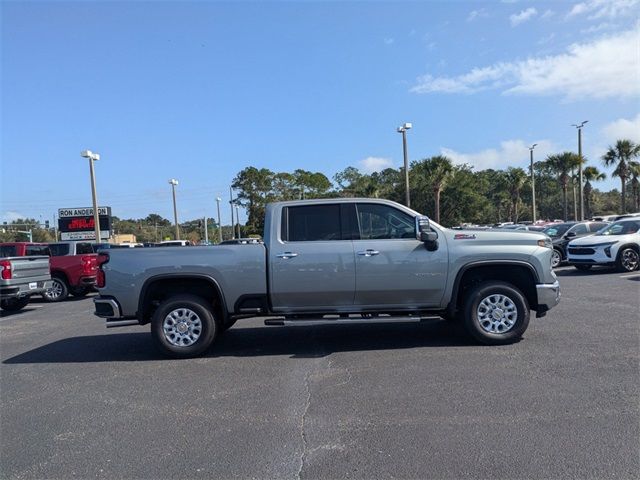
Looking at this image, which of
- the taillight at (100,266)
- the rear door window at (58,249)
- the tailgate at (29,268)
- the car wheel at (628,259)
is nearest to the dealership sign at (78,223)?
the rear door window at (58,249)

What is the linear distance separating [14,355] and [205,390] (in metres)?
4.07

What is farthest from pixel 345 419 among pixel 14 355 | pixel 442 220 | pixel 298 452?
pixel 442 220

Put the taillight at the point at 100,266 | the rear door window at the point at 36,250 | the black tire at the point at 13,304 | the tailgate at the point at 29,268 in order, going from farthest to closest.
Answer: the rear door window at the point at 36,250
the black tire at the point at 13,304
the tailgate at the point at 29,268
the taillight at the point at 100,266

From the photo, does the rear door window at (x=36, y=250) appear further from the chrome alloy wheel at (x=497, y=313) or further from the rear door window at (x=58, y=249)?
the chrome alloy wheel at (x=497, y=313)

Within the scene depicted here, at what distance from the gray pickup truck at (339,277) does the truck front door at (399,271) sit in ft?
0.04

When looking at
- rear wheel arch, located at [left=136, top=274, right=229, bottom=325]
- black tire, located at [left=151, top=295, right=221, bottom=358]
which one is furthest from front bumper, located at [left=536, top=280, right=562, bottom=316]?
black tire, located at [left=151, top=295, right=221, bottom=358]

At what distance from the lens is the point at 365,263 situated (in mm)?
6789

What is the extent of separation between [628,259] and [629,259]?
0.10 feet

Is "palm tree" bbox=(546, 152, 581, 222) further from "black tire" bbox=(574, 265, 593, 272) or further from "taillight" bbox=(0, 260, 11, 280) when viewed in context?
"taillight" bbox=(0, 260, 11, 280)

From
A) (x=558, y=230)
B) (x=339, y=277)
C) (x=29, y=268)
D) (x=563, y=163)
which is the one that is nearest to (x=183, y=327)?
(x=339, y=277)

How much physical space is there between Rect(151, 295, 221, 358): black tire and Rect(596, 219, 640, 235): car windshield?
14.1 meters

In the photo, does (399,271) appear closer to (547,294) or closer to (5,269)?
(547,294)

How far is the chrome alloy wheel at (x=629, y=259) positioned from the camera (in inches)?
601

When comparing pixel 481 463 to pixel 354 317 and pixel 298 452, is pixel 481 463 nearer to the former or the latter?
pixel 298 452
